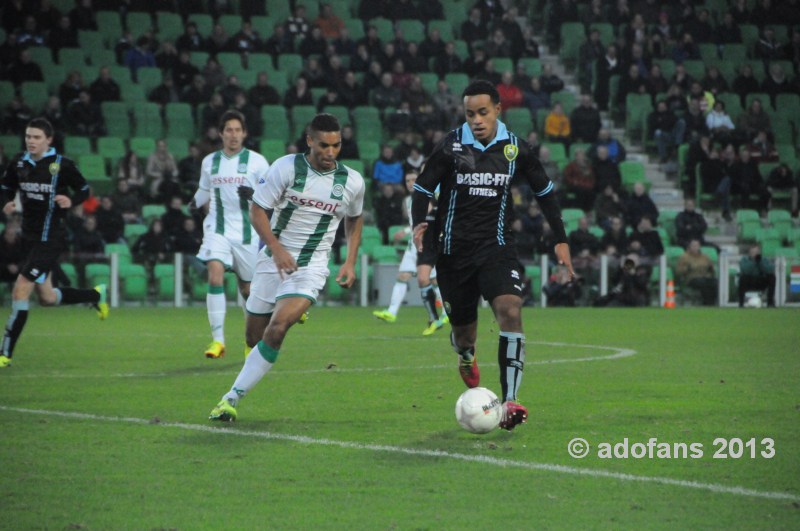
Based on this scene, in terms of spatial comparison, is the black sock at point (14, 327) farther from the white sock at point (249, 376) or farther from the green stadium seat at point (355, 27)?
the green stadium seat at point (355, 27)

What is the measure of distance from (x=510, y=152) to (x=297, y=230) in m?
1.65

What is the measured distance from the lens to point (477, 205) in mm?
8633

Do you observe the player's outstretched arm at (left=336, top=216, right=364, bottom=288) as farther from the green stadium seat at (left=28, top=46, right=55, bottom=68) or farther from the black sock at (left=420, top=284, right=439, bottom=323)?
the green stadium seat at (left=28, top=46, right=55, bottom=68)

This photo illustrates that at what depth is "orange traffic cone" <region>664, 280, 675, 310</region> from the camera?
26688 mm

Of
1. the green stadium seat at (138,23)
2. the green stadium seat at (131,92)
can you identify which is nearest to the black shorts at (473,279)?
the green stadium seat at (131,92)

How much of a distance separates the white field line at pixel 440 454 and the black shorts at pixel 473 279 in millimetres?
1560

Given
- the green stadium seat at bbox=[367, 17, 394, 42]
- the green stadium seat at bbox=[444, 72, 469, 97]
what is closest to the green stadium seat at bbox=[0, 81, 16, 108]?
the green stadium seat at bbox=[367, 17, 394, 42]

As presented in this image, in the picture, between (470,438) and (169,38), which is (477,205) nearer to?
(470,438)

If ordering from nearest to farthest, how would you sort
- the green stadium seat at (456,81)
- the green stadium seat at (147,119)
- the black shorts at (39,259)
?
1. the black shorts at (39,259)
2. the green stadium seat at (147,119)
3. the green stadium seat at (456,81)

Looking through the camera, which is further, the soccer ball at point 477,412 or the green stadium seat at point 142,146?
the green stadium seat at point 142,146

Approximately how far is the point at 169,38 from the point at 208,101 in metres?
2.70

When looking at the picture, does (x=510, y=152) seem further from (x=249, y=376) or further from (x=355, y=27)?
(x=355, y=27)

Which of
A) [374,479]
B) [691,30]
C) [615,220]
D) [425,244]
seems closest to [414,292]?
[615,220]

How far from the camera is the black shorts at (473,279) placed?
27.7 ft
